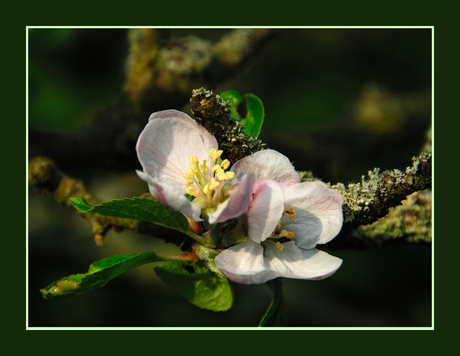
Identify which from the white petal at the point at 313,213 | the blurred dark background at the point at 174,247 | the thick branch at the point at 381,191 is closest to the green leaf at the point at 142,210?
the white petal at the point at 313,213

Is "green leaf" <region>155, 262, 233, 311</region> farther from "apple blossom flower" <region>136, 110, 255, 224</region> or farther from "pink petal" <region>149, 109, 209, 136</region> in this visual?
"pink petal" <region>149, 109, 209, 136</region>

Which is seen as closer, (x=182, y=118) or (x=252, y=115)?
(x=182, y=118)

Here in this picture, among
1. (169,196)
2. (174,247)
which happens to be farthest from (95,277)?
(174,247)

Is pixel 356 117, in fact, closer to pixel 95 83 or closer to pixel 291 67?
pixel 291 67

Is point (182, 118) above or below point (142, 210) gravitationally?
above

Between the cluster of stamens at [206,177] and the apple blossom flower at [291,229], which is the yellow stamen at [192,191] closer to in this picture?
the cluster of stamens at [206,177]

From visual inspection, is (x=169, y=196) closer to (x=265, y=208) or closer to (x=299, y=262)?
(x=265, y=208)
